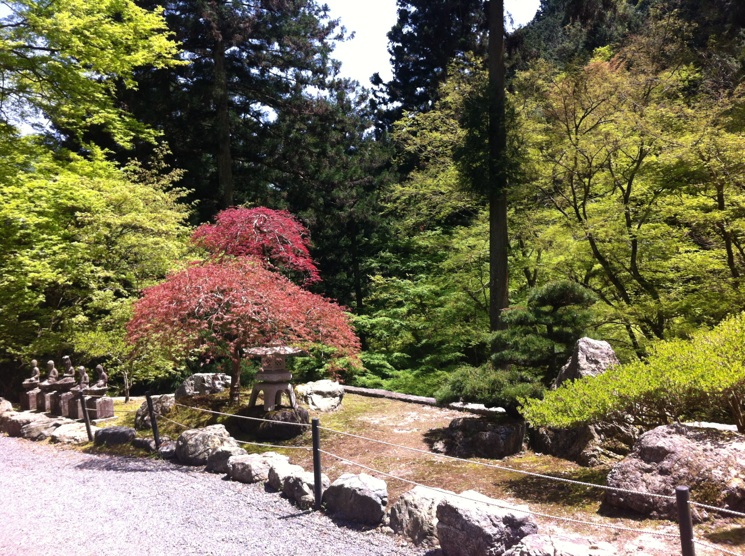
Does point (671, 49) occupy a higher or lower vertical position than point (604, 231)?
higher

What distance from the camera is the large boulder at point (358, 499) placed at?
4.52 m

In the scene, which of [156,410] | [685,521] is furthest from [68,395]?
[685,521]

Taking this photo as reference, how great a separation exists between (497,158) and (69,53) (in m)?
8.97

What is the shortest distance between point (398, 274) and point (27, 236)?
9901mm

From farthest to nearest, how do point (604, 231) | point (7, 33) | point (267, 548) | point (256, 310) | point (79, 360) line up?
point (79, 360), point (7, 33), point (604, 231), point (256, 310), point (267, 548)

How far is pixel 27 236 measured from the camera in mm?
10562

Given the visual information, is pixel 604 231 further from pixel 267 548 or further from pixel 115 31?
pixel 115 31

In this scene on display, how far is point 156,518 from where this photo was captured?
4762 mm

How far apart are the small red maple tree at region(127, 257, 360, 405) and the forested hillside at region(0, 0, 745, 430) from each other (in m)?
2.25

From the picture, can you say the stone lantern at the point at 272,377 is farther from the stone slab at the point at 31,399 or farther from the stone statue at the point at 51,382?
the stone slab at the point at 31,399

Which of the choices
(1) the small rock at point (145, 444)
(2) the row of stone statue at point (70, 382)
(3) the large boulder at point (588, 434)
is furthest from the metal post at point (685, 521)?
(2) the row of stone statue at point (70, 382)

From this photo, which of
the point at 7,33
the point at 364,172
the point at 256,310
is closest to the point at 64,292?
the point at 7,33

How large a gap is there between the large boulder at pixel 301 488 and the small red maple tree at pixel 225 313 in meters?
2.42

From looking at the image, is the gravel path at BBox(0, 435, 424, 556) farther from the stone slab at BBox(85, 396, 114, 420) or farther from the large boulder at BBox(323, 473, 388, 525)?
the stone slab at BBox(85, 396, 114, 420)
